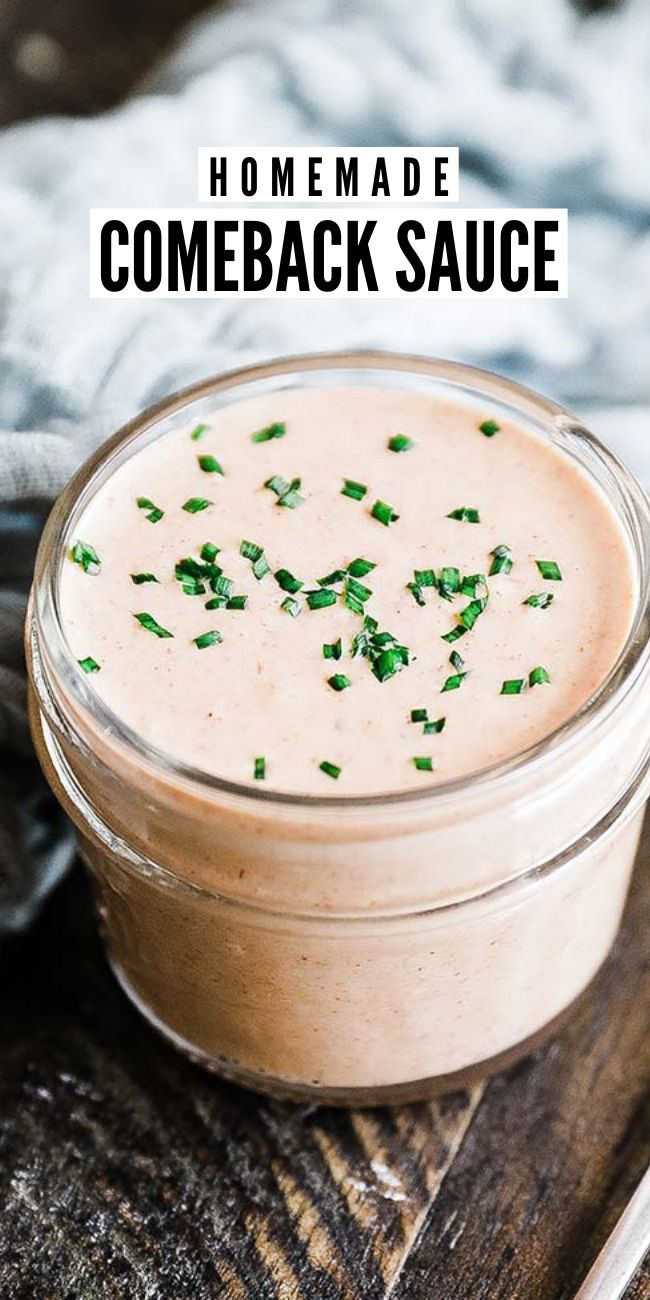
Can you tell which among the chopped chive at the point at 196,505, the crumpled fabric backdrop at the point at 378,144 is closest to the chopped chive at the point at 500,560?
the chopped chive at the point at 196,505

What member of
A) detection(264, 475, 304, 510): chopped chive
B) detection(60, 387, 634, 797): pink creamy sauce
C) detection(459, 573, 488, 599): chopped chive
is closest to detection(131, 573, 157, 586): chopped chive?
detection(60, 387, 634, 797): pink creamy sauce

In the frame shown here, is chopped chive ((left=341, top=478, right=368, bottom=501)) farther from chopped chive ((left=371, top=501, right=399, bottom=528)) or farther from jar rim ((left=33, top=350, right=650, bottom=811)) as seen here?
jar rim ((left=33, top=350, right=650, bottom=811))

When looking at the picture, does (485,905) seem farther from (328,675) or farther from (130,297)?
(130,297)

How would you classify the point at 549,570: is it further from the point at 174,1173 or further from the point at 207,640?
the point at 174,1173

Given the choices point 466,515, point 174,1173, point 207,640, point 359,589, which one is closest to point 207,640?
point 207,640

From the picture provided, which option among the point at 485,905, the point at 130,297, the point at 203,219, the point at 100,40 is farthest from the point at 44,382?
the point at 100,40

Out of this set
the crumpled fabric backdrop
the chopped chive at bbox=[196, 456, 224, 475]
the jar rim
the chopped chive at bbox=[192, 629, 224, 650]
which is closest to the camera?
the jar rim
